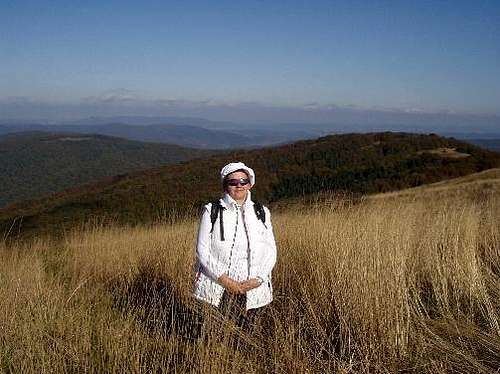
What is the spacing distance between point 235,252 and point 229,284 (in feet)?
0.65

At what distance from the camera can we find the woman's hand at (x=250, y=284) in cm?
292

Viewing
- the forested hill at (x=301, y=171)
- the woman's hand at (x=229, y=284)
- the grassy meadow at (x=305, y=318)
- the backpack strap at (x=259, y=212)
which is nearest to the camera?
the grassy meadow at (x=305, y=318)

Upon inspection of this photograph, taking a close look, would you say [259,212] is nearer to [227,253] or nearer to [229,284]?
[227,253]

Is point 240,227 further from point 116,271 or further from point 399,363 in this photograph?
point 116,271

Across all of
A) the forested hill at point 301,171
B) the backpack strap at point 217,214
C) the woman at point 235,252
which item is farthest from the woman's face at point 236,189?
the forested hill at point 301,171

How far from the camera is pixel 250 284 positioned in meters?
2.94

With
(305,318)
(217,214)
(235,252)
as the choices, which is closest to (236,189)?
(217,214)

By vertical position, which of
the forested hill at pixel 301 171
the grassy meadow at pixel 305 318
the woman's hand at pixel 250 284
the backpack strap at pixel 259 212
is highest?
the backpack strap at pixel 259 212

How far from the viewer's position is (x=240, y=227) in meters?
2.96

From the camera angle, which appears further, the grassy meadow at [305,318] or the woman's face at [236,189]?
the woman's face at [236,189]

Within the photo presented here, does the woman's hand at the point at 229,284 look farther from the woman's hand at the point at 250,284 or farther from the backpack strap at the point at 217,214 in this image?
the backpack strap at the point at 217,214

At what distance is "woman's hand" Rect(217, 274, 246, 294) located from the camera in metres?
2.88

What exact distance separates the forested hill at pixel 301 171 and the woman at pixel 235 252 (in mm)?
29072

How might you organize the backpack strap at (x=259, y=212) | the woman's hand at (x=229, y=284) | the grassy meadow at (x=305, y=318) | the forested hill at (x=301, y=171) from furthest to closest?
the forested hill at (x=301, y=171), the backpack strap at (x=259, y=212), the woman's hand at (x=229, y=284), the grassy meadow at (x=305, y=318)
